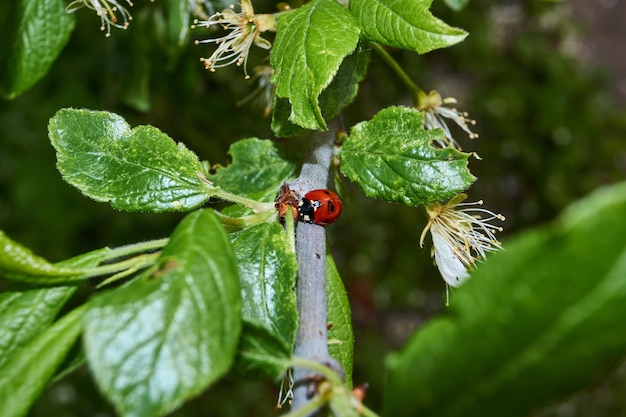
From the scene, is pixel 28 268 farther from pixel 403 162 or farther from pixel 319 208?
pixel 403 162

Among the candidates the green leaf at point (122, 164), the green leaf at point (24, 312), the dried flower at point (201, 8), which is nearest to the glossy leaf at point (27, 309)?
the green leaf at point (24, 312)

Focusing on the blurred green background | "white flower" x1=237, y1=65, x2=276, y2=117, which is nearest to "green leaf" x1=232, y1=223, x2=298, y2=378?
"white flower" x1=237, y1=65, x2=276, y2=117

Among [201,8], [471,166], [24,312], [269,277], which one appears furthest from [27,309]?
[471,166]

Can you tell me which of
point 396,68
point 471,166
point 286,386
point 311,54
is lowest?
point 471,166

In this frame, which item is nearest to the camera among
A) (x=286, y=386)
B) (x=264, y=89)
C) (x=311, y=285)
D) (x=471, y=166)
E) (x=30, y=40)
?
(x=311, y=285)

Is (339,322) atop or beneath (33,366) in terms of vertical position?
beneath

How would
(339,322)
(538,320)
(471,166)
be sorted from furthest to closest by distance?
(471,166) → (339,322) → (538,320)

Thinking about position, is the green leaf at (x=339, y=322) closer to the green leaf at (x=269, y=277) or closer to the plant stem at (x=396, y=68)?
the green leaf at (x=269, y=277)
